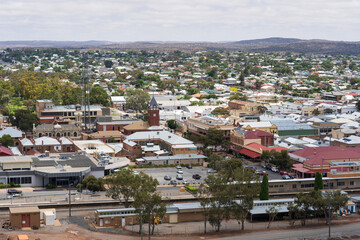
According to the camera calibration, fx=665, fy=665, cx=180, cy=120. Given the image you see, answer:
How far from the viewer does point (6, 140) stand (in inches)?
3130

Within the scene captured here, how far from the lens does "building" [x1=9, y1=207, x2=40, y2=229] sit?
162 feet

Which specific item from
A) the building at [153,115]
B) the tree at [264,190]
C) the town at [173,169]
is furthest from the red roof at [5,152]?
the tree at [264,190]

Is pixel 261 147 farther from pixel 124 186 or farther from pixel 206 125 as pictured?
pixel 124 186

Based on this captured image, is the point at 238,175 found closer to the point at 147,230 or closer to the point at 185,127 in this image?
the point at 147,230

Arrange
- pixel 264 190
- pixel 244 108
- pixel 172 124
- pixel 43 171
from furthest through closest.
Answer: pixel 244 108 < pixel 172 124 < pixel 43 171 < pixel 264 190

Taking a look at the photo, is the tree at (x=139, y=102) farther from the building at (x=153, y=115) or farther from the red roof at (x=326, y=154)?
the red roof at (x=326, y=154)

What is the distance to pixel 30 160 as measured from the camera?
62.9m

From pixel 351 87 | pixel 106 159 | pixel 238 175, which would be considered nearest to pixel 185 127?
pixel 106 159

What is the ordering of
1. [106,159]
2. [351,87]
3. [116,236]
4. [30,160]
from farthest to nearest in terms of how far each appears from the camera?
[351,87] < [106,159] < [30,160] < [116,236]

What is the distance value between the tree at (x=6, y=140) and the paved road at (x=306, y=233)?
39559 millimetres

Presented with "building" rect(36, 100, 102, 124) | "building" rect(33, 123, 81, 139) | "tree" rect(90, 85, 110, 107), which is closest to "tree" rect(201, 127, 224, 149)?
"building" rect(33, 123, 81, 139)

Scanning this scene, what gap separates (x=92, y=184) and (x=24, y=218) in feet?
35.0

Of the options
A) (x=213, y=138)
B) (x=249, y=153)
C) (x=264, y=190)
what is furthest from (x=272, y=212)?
(x=213, y=138)

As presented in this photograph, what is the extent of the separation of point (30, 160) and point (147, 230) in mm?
17826
